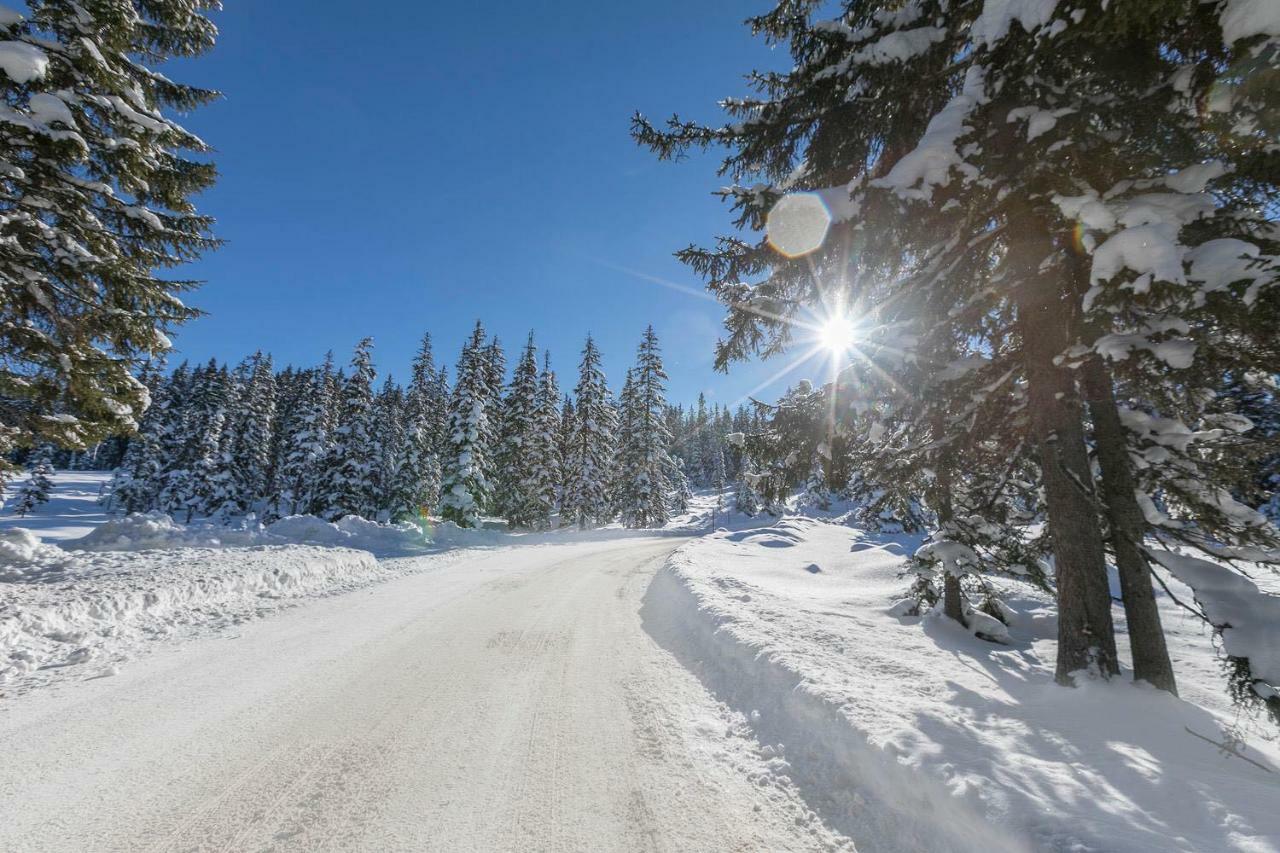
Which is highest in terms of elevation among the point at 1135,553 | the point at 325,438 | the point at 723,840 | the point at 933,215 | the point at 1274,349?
the point at 325,438

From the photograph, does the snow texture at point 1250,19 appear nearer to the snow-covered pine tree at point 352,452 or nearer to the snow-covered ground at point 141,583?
the snow-covered ground at point 141,583

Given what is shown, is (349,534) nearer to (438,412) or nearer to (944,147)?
(944,147)

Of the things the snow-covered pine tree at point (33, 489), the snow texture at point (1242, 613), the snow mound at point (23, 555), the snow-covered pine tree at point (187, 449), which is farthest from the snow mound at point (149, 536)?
the snow-covered pine tree at point (33, 489)

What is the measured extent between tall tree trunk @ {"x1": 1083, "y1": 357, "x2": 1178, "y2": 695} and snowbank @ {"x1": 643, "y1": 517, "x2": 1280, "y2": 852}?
46cm

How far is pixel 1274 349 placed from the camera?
4074mm

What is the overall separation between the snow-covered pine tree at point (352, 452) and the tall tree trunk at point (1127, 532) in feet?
123

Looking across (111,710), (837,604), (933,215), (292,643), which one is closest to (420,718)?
(111,710)

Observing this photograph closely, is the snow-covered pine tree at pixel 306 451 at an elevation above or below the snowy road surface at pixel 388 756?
above

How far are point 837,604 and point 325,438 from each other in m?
40.4

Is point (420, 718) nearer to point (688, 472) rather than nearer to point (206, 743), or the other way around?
point (206, 743)

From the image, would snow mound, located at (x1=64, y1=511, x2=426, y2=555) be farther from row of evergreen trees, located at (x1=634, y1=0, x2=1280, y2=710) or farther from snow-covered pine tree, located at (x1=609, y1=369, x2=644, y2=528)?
snow-covered pine tree, located at (x1=609, y1=369, x2=644, y2=528)

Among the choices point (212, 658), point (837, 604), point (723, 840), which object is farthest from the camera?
point (837, 604)

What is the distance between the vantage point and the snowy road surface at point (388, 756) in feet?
9.78

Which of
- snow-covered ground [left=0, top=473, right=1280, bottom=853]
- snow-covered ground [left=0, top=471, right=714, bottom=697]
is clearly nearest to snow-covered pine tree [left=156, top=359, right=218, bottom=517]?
snow-covered ground [left=0, top=471, right=714, bottom=697]
